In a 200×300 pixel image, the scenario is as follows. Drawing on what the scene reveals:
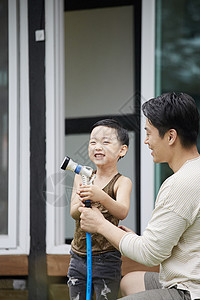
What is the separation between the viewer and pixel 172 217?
1415 mm

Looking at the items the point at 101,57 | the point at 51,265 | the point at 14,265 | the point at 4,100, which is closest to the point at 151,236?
the point at 51,265

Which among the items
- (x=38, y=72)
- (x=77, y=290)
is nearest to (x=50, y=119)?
(x=38, y=72)

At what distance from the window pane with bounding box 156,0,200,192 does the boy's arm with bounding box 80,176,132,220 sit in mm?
834

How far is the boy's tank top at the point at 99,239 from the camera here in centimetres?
188

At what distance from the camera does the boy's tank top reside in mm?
1878

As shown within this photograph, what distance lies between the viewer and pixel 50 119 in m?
2.85

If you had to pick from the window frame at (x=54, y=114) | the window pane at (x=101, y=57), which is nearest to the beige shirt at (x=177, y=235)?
the window frame at (x=54, y=114)

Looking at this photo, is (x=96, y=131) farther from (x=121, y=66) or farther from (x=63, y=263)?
(x=121, y=66)

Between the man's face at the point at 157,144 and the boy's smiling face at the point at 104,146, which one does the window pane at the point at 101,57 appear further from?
the man's face at the point at 157,144

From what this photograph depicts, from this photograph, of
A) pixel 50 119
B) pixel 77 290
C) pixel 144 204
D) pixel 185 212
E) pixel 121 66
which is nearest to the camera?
pixel 185 212

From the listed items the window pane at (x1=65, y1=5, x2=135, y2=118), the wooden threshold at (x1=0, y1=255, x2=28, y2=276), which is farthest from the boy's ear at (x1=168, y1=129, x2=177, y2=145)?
the window pane at (x1=65, y1=5, x2=135, y2=118)

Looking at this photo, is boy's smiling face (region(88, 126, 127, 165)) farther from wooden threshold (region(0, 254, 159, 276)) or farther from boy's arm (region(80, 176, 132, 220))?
wooden threshold (region(0, 254, 159, 276))

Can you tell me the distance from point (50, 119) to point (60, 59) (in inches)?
16.1

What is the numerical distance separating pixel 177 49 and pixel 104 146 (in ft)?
4.25
